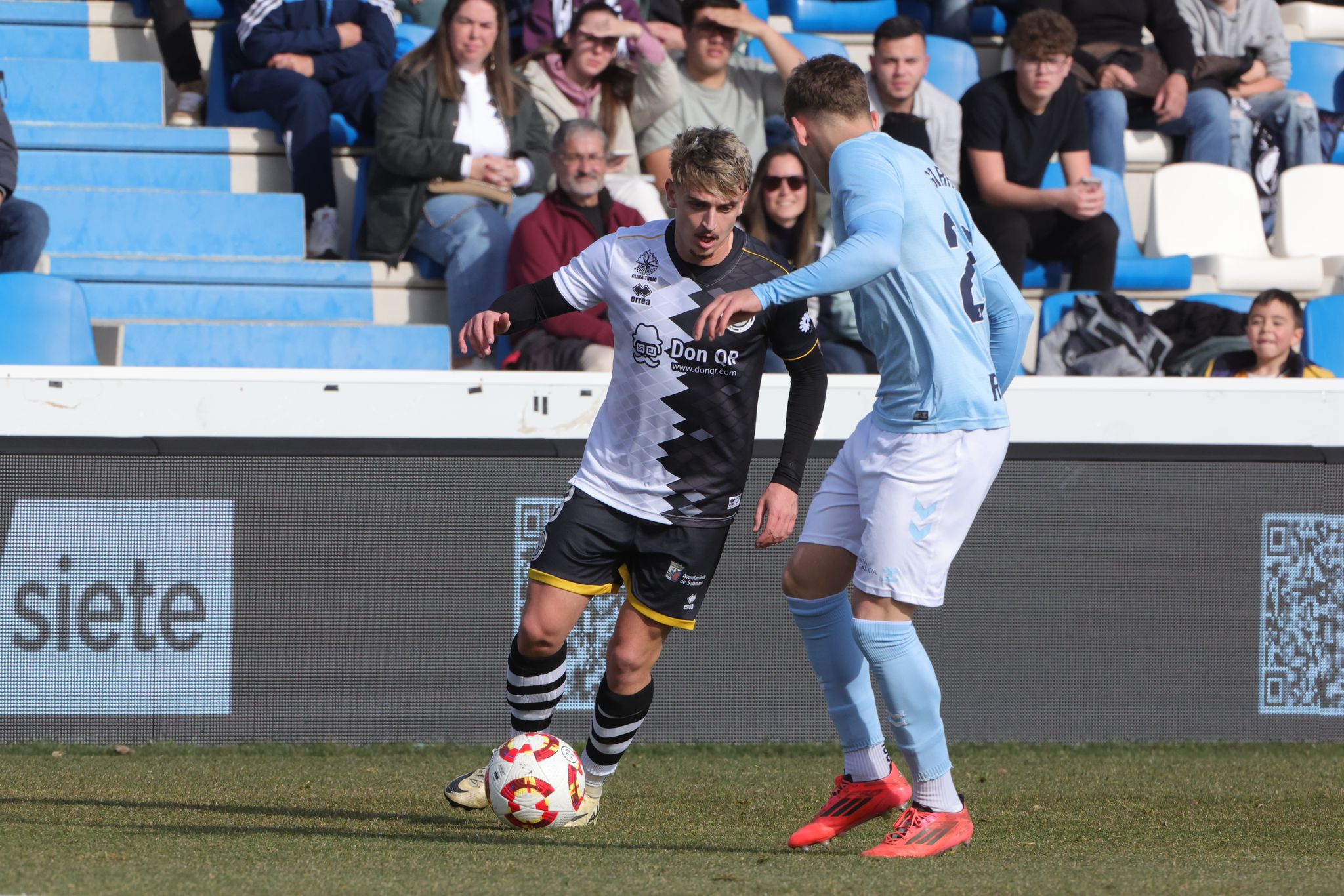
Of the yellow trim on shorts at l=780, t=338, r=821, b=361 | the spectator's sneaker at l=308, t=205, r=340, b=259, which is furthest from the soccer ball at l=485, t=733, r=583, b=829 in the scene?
the spectator's sneaker at l=308, t=205, r=340, b=259

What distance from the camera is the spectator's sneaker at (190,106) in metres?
9.49

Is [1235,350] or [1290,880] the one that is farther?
[1235,350]

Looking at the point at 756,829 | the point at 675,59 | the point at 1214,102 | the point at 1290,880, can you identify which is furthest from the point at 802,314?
the point at 1214,102

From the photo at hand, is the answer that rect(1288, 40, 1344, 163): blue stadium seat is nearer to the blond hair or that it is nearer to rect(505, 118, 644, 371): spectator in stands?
rect(505, 118, 644, 371): spectator in stands

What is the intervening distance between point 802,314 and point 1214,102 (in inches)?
275

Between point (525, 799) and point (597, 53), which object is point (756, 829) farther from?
point (597, 53)

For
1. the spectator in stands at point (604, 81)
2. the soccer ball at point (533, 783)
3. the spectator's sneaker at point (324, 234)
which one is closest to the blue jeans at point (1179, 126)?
the spectator in stands at point (604, 81)

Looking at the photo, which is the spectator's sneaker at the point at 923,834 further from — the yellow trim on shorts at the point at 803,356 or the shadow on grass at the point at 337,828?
the yellow trim on shorts at the point at 803,356

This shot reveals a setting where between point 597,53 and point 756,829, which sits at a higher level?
point 597,53

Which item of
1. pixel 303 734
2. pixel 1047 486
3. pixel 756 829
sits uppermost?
pixel 1047 486

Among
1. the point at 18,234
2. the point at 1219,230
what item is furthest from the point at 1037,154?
the point at 18,234

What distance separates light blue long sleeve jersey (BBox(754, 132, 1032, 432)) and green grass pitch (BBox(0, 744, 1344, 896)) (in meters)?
1.15

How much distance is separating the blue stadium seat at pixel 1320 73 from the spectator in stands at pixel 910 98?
4.03 meters

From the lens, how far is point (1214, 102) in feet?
35.8
